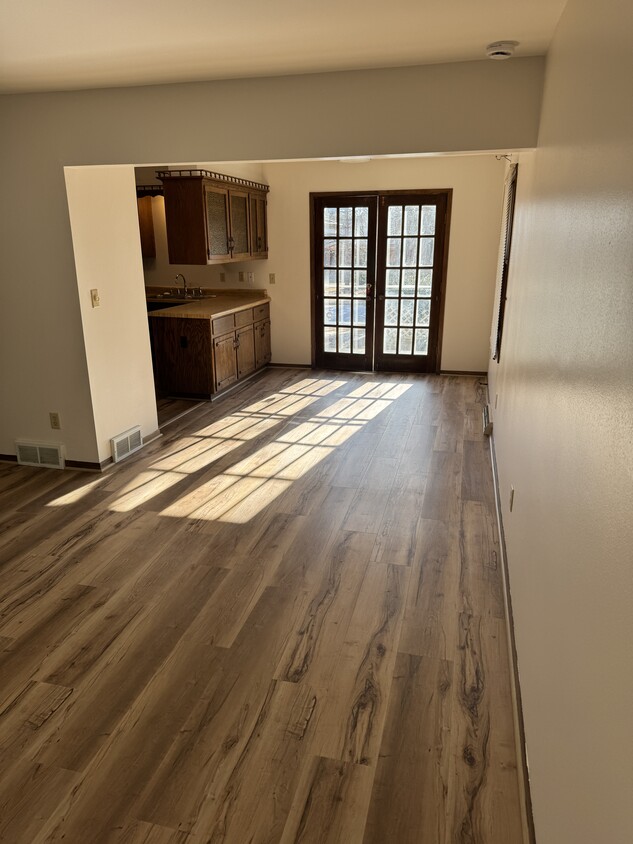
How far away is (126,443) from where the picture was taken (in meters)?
4.41

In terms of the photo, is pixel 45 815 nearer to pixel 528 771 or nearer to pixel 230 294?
pixel 528 771

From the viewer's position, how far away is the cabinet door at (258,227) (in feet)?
21.9

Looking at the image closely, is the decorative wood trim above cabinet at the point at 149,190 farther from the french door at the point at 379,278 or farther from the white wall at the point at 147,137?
the white wall at the point at 147,137

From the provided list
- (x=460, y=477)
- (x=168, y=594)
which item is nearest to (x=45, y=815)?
(x=168, y=594)

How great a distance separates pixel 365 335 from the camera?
23.3 ft

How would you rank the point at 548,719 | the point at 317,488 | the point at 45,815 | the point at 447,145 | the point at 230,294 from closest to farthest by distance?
the point at 548,719 < the point at 45,815 < the point at 447,145 < the point at 317,488 < the point at 230,294

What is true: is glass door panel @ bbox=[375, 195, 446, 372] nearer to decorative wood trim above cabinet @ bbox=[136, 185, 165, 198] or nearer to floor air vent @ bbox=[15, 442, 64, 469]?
decorative wood trim above cabinet @ bbox=[136, 185, 165, 198]

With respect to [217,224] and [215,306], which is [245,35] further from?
[215,306]

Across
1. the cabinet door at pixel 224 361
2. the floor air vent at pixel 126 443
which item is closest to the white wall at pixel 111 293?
the floor air vent at pixel 126 443

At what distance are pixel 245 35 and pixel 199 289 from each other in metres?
4.80

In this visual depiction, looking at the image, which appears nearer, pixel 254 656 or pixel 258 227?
pixel 254 656

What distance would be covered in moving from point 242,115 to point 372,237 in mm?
3729

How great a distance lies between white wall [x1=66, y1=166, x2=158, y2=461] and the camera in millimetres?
3865

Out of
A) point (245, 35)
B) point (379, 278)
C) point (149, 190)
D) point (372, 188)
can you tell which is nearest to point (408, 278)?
point (379, 278)
